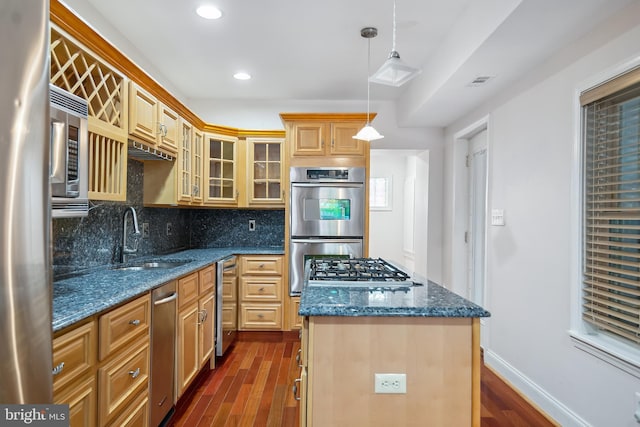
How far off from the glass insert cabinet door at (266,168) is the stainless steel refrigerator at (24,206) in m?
3.58

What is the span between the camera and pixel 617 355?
177 centimetres

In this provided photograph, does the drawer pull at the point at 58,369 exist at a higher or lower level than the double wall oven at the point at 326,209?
lower

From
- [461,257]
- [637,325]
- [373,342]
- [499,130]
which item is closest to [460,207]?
[461,257]

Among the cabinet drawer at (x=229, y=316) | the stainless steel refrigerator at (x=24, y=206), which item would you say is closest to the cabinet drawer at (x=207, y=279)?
the cabinet drawer at (x=229, y=316)

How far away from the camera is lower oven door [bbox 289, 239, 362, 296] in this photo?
3.71 meters

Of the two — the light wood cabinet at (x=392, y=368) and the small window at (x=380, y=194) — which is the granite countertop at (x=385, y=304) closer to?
the light wood cabinet at (x=392, y=368)

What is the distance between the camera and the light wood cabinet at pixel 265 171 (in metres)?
4.04

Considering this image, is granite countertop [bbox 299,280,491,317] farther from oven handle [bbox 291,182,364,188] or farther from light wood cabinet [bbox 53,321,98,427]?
oven handle [bbox 291,182,364,188]

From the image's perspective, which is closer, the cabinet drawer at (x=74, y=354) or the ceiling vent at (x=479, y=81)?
the cabinet drawer at (x=74, y=354)

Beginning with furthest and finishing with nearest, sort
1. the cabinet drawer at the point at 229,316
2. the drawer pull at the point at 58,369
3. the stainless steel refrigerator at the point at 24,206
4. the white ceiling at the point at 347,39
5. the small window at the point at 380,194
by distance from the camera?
the small window at the point at 380,194
the cabinet drawer at the point at 229,316
the white ceiling at the point at 347,39
the drawer pull at the point at 58,369
the stainless steel refrigerator at the point at 24,206

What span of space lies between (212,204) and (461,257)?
2.77 meters

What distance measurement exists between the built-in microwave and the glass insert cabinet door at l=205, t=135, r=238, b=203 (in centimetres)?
223

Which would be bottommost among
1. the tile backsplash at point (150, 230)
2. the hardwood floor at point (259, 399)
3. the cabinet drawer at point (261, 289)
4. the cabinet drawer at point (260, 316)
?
the hardwood floor at point (259, 399)

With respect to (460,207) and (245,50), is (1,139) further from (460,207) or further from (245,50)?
(460,207)
